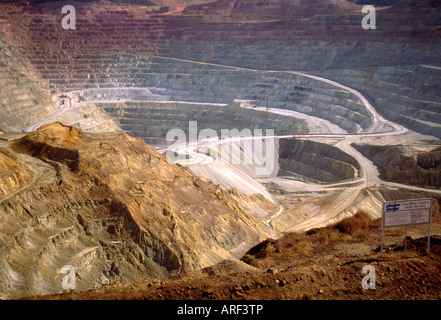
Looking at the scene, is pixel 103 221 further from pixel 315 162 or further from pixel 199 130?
pixel 199 130

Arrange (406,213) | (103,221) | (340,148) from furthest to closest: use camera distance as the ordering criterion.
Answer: (340,148) → (103,221) → (406,213)

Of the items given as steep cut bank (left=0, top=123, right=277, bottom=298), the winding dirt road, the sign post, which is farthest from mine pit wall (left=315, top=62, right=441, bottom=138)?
the sign post

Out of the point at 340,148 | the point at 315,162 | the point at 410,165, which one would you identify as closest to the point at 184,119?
the point at 315,162

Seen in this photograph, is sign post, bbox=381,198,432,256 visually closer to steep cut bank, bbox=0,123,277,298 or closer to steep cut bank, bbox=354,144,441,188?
steep cut bank, bbox=0,123,277,298

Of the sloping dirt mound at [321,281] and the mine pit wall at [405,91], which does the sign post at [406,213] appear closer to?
the sloping dirt mound at [321,281]

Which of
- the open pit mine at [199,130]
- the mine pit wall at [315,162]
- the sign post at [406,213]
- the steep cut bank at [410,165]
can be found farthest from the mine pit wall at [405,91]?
the sign post at [406,213]
